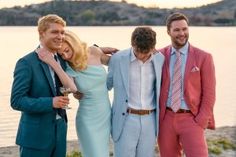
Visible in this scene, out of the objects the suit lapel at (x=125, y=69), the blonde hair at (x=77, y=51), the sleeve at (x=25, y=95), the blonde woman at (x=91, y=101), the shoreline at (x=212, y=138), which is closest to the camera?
the sleeve at (x=25, y=95)

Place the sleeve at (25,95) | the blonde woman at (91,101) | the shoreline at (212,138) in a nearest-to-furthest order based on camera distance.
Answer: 1. the sleeve at (25,95)
2. the blonde woman at (91,101)
3. the shoreline at (212,138)

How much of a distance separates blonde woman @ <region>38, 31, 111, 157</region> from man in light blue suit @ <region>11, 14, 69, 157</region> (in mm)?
367

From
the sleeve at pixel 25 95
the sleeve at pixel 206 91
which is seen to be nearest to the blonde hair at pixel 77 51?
the sleeve at pixel 25 95

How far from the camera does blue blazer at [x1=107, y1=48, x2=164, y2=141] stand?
5.46 m

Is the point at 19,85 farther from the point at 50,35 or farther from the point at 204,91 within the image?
the point at 204,91

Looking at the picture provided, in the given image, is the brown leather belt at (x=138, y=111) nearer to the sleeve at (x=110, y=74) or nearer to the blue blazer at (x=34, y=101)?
the sleeve at (x=110, y=74)

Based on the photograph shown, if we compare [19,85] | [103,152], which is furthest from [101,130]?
[19,85]

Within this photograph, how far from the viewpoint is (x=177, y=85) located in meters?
5.65

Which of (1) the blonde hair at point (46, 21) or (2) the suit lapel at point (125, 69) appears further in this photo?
(2) the suit lapel at point (125, 69)

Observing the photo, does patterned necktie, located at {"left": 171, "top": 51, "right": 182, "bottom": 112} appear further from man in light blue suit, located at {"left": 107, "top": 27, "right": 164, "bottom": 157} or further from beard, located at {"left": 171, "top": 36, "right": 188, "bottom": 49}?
man in light blue suit, located at {"left": 107, "top": 27, "right": 164, "bottom": 157}

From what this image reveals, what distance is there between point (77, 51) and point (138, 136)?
971 mm

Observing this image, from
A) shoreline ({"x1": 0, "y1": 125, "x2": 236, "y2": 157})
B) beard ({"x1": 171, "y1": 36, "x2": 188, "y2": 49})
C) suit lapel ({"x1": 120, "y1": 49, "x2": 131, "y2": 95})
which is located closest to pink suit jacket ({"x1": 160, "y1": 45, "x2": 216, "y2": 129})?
beard ({"x1": 171, "y1": 36, "x2": 188, "y2": 49})

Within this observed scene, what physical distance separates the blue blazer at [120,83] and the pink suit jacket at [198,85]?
14 centimetres

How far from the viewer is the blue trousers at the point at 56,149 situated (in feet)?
16.0
